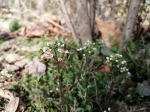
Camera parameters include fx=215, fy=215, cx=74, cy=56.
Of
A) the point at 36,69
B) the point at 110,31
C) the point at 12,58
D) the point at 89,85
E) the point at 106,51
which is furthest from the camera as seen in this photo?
the point at 110,31

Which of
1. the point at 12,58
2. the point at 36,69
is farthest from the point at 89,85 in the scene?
the point at 12,58

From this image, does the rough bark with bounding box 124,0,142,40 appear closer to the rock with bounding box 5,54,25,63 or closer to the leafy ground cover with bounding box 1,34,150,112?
the leafy ground cover with bounding box 1,34,150,112

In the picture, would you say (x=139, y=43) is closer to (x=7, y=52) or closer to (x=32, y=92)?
(x=32, y=92)

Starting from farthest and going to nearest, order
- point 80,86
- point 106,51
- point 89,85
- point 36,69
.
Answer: point 106,51 < point 36,69 < point 80,86 < point 89,85

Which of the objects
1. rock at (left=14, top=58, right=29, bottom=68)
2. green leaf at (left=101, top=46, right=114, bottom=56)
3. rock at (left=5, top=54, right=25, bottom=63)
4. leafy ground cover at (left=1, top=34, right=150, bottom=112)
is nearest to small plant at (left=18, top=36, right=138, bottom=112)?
leafy ground cover at (left=1, top=34, right=150, bottom=112)

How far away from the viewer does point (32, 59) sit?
126 inches

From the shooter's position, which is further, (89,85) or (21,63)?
(21,63)

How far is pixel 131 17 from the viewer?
305 centimetres

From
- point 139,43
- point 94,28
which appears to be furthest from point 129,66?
point 94,28

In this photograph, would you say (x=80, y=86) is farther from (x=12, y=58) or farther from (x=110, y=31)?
(x=110, y=31)

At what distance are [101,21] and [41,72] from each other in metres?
1.42

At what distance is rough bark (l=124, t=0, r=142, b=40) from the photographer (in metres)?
2.94

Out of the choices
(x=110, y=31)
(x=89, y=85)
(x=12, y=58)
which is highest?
(x=110, y=31)

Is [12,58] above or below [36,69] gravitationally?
above
